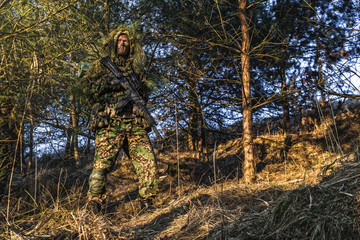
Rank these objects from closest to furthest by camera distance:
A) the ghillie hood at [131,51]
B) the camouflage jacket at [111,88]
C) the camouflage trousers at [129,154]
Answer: the camouflage trousers at [129,154] → the camouflage jacket at [111,88] → the ghillie hood at [131,51]

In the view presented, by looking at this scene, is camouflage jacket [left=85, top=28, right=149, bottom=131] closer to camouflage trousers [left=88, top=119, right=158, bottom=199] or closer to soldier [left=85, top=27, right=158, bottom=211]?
soldier [left=85, top=27, right=158, bottom=211]

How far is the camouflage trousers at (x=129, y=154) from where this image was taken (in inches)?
141

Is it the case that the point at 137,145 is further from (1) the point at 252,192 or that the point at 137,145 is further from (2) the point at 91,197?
(1) the point at 252,192

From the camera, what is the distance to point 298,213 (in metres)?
1.39


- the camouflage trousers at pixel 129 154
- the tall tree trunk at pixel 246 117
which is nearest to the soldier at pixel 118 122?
the camouflage trousers at pixel 129 154

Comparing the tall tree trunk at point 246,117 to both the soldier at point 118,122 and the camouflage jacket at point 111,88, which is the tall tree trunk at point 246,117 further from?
the camouflage jacket at point 111,88

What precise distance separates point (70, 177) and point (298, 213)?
662 centimetres

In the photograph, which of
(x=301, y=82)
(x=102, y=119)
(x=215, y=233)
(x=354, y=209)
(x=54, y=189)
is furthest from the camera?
(x=301, y=82)

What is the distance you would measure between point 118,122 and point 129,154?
1.73 feet

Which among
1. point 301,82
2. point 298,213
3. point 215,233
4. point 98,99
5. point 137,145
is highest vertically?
point 301,82

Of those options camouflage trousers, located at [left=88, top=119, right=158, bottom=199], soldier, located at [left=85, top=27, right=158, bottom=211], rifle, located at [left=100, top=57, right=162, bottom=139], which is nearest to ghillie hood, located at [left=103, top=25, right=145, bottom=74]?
soldier, located at [left=85, top=27, right=158, bottom=211]

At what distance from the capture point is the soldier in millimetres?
3668

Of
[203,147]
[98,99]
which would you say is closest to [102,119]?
[98,99]

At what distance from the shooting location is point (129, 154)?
3969 millimetres
